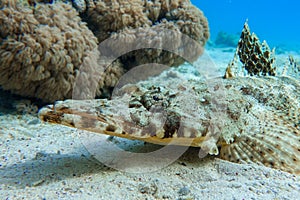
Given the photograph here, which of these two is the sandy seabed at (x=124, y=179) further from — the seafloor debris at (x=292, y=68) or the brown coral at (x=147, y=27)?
the brown coral at (x=147, y=27)

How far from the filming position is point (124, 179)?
259cm

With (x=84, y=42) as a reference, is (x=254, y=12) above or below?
above

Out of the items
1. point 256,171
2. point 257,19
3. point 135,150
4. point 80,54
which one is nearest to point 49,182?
point 135,150

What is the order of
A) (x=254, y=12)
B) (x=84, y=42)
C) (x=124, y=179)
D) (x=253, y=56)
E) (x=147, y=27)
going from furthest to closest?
(x=254, y=12)
(x=147, y=27)
(x=84, y=42)
(x=253, y=56)
(x=124, y=179)

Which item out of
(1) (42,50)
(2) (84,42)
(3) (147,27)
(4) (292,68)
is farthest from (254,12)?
(1) (42,50)

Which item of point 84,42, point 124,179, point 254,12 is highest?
point 254,12

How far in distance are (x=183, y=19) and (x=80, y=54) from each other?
3663 millimetres

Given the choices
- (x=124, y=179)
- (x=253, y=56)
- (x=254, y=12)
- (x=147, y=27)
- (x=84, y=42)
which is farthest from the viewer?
(x=254, y=12)

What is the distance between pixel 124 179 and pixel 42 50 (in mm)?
3328

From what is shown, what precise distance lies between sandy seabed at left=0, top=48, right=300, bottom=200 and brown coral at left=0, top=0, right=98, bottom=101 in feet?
5.66

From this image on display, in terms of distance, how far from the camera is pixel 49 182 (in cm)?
246

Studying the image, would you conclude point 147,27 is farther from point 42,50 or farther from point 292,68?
point 292,68

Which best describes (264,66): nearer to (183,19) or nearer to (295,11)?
(183,19)

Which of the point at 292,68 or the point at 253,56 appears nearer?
the point at 253,56
